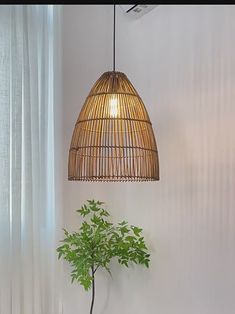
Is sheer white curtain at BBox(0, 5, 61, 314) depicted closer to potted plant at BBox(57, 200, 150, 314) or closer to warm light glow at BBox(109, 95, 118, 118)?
potted plant at BBox(57, 200, 150, 314)

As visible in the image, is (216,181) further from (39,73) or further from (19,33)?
(19,33)

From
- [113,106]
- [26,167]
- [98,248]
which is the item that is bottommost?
[98,248]

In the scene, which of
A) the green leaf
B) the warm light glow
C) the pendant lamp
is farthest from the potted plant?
the warm light glow

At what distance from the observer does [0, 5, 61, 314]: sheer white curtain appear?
6.82 feet

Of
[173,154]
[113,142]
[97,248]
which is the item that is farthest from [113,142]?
[97,248]

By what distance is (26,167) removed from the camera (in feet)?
6.92

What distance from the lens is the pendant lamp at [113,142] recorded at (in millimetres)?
1576

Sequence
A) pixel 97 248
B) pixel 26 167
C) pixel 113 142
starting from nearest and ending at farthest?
pixel 113 142 → pixel 97 248 → pixel 26 167

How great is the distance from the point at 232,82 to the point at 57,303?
1560 millimetres

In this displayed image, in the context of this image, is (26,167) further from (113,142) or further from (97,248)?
(113,142)

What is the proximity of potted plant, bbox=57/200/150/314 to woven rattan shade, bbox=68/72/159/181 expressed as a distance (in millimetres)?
537

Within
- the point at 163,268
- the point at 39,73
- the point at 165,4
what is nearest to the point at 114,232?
the point at 163,268

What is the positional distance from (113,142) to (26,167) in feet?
2.38

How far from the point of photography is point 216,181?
6.28ft
